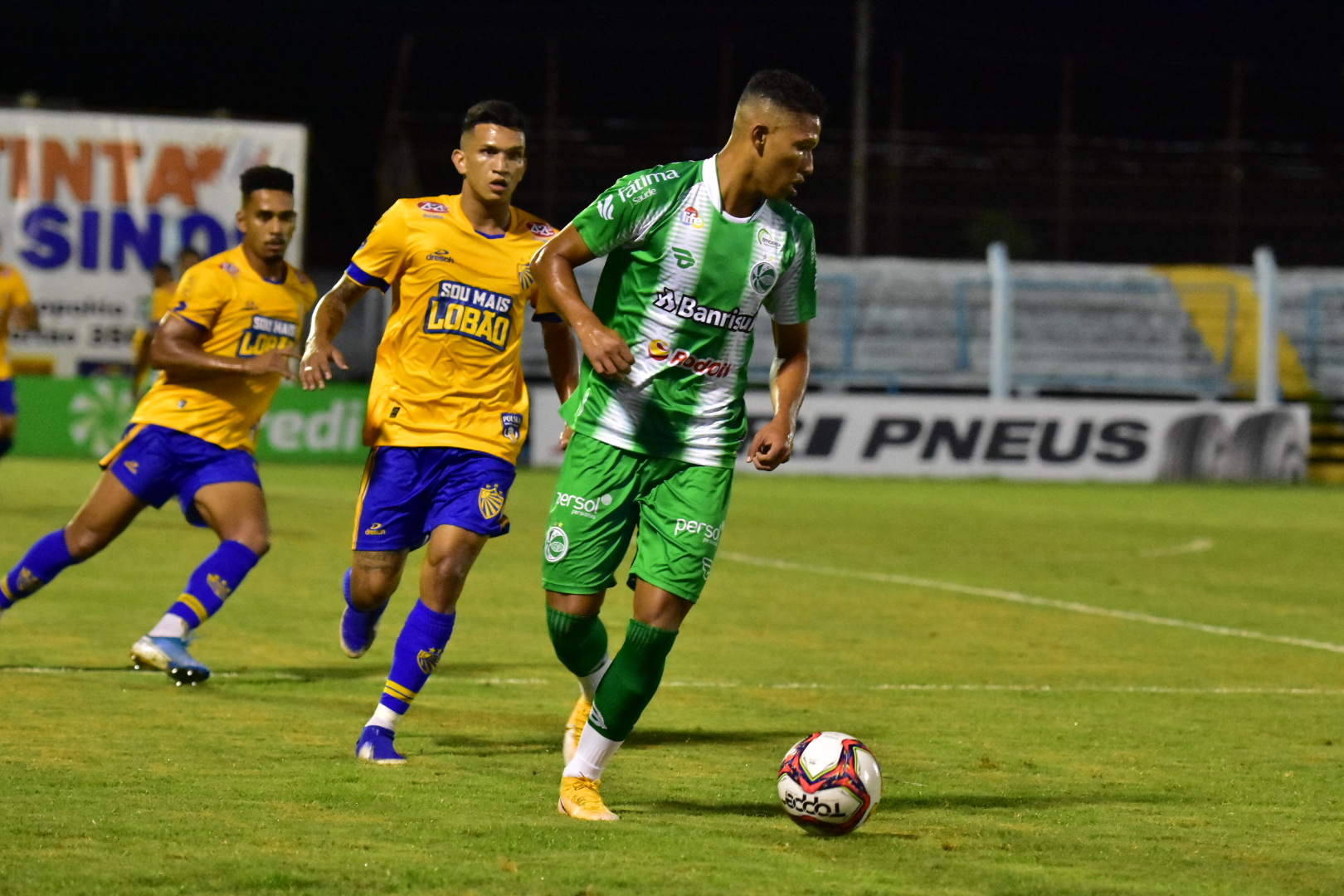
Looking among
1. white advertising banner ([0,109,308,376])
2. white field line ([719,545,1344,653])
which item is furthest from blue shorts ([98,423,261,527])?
white advertising banner ([0,109,308,376])

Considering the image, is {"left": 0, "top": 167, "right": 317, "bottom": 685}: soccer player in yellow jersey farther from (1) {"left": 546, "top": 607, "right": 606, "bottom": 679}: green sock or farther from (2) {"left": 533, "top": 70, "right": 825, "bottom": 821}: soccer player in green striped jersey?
(2) {"left": 533, "top": 70, "right": 825, "bottom": 821}: soccer player in green striped jersey

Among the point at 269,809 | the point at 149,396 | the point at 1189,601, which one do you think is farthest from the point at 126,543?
the point at 269,809

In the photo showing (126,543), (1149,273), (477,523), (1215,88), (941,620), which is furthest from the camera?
(1215,88)

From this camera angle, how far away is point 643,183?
19.1 ft

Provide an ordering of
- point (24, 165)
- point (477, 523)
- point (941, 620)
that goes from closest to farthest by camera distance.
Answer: point (477, 523), point (941, 620), point (24, 165)

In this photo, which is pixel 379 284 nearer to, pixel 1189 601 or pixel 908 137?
pixel 1189 601

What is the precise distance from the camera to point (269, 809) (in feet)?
18.3

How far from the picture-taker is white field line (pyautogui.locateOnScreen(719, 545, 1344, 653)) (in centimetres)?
1092

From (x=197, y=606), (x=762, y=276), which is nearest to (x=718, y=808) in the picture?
(x=762, y=276)

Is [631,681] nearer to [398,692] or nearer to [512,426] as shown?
[398,692]

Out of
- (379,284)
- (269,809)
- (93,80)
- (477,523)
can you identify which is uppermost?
(93,80)

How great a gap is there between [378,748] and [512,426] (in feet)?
4.43

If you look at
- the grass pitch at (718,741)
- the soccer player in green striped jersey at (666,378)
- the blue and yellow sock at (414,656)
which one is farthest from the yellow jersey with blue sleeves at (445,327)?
the soccer player in green striped jersey at (666,378)

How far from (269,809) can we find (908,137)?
3466 cm
